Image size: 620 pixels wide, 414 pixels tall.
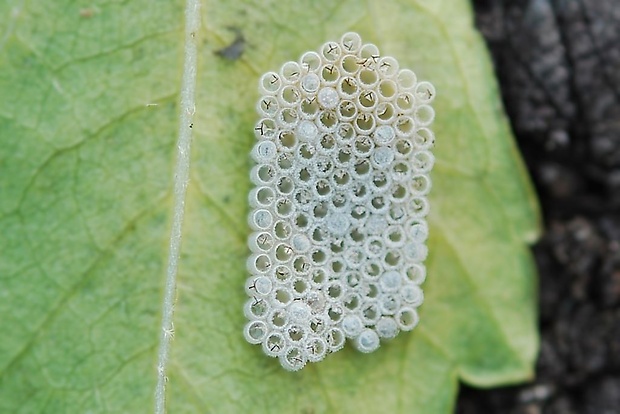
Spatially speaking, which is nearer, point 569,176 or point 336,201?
point 336,201

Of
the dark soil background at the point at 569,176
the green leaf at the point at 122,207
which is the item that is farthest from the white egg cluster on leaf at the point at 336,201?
the dark soil background at the point at 569,176

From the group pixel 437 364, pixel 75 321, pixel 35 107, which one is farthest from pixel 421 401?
pixel 35 107

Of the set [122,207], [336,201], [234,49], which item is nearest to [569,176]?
[336,201]

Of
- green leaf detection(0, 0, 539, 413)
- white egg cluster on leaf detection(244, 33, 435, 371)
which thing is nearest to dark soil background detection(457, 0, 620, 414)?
white egg cluster on leaf detection(244, 33, 435, 371)

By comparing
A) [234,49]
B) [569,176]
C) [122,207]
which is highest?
[569,176]

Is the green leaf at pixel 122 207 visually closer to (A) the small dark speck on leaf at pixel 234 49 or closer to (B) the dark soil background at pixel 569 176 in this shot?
(A) the small dark speck on leaf at pixel 234 49

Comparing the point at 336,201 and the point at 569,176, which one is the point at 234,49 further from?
the point at 569,176
